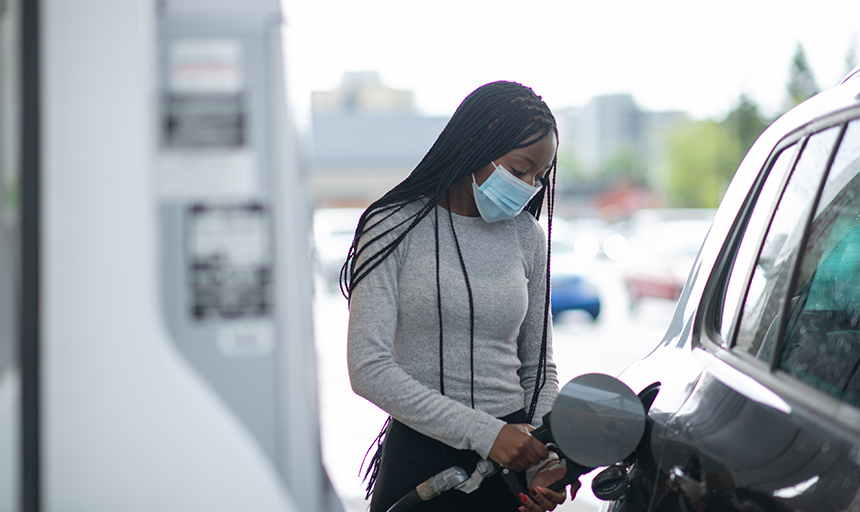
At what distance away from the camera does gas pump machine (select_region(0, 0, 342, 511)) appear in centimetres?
117

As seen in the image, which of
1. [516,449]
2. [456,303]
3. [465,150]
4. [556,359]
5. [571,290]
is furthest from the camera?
[571,290]

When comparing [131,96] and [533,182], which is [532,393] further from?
[131,96]

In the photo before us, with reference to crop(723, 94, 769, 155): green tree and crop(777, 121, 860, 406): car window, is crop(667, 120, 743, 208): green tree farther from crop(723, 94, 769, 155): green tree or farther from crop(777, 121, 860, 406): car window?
crop(777, 121, 860, 406): car window

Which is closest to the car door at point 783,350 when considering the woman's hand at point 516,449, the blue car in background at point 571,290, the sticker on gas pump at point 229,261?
the woman's hand at point 516,449

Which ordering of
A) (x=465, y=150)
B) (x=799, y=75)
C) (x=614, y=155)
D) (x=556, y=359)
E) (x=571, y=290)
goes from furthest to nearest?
(x=614, y=155)
(x=799, y=75)
(x=571, y=290)
(x=556, y=359)
(x=465, y=150)

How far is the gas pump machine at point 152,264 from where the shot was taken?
1.17 m

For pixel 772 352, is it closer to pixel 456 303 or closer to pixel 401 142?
pixel 456 303

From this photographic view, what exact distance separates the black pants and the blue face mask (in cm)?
50

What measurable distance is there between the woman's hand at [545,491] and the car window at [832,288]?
0.56 meters

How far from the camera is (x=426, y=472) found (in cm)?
200

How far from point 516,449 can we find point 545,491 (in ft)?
0.48

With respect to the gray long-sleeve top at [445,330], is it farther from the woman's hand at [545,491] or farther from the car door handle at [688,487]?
the car door handle at [688,487]

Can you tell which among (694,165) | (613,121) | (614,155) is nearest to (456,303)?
(694,165)

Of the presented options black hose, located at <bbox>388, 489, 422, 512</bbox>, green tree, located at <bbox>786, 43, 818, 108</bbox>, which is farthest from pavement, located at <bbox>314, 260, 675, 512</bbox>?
green tree, located at <bbox>786, 43, 818, 108</bbox>
